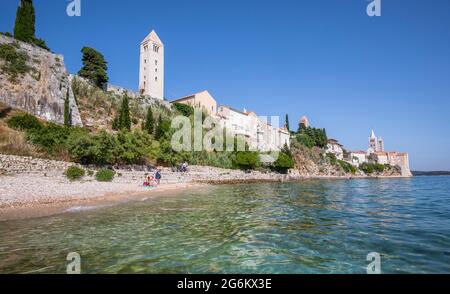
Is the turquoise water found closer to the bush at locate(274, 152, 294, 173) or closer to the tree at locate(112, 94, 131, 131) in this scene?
the tree at locate(112, 94, 131, 131)

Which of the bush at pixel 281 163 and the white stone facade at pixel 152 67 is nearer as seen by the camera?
the bush at pixel 281 163

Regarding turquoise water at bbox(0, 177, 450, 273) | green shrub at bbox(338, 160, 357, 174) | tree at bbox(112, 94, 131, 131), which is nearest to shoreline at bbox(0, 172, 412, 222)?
turquoise water at bbox(0, 177, 450, 273)

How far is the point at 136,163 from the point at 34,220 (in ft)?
65.9

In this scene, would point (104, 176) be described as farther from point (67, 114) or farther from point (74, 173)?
point (67, 114)

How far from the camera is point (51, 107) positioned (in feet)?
108

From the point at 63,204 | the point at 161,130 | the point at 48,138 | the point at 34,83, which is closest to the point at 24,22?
the point at 34,83

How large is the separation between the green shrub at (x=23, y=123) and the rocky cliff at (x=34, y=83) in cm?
640

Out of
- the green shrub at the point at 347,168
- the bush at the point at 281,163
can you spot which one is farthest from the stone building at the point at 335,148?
the bush at the point at 281,163

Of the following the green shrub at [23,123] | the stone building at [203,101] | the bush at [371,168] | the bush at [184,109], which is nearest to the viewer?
the green shrub at [23,123]

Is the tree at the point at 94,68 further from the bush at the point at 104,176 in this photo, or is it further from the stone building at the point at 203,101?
the bush at the point at 104,176

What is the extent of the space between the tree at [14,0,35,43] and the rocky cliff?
355cm

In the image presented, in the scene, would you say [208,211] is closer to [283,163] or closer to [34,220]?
[34,220]

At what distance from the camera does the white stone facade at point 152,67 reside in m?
64.1
